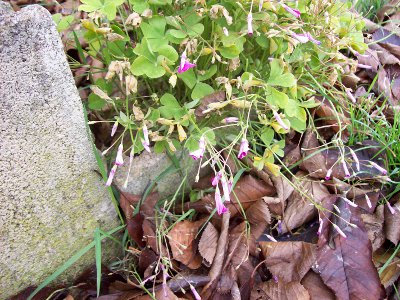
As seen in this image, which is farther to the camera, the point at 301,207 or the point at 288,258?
the point at 301,207

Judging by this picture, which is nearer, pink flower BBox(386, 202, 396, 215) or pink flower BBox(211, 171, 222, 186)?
pink flower BBox(211, 171, 222, 186)

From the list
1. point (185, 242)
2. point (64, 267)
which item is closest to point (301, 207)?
point (185, 242)

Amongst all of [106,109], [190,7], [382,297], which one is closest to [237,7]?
[190,7]

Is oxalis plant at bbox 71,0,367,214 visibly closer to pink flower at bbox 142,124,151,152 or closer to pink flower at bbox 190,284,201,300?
pink flower at bbox 142,124,151,152

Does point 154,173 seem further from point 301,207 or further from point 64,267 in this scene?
point 301,207

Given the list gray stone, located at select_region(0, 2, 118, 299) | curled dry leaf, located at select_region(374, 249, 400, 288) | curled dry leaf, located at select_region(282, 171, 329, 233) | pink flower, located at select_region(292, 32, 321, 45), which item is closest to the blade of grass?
gray stone, located at select_region(0, 2, 118, 299)

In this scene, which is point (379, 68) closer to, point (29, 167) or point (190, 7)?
point (190, 7)

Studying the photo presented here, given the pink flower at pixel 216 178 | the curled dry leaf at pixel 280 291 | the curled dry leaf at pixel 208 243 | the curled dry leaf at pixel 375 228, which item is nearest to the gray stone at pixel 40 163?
the curled dry leaf at pixel 208 243

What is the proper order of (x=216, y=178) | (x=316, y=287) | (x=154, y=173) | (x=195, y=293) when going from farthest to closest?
(x=154, y=173)
(x=316, y=287)
(x=195, y=293)
(x=216, y=178)
